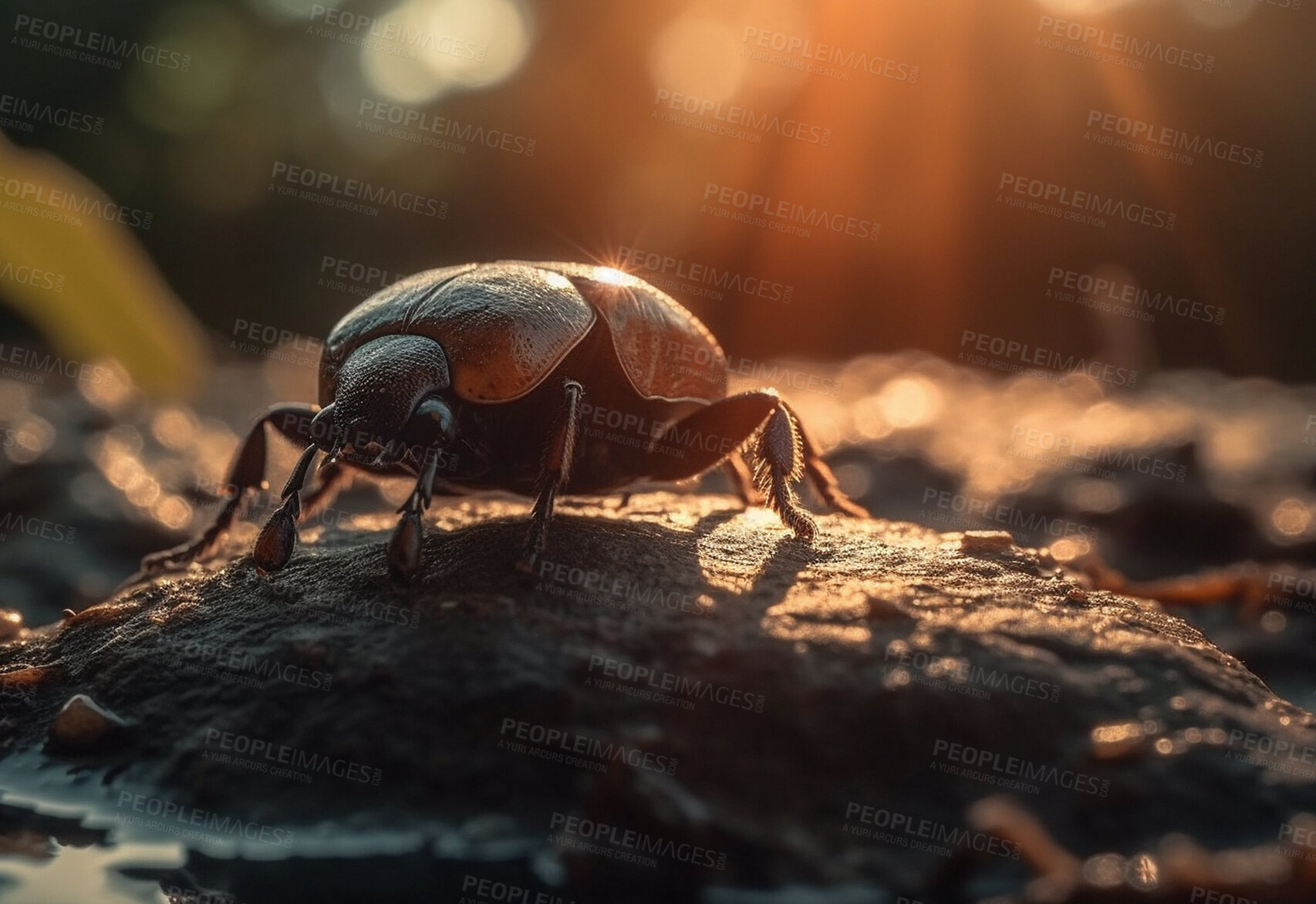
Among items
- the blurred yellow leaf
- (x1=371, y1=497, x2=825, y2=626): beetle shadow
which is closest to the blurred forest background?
the blurred yellow leaf

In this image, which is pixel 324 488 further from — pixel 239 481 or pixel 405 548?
pixel 405 548

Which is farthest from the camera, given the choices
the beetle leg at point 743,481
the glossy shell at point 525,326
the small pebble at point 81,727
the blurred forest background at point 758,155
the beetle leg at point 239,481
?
the blurred forest background at point 758,155

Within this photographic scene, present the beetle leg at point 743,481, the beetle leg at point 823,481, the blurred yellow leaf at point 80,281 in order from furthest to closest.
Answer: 1. the blurred yellow leaf at point 80,281
2. the beetle leg at point 743,481
3. the beetle leg at point 823,481

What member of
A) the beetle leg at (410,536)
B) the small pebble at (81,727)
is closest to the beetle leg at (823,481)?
the beetle leg at (410,536)

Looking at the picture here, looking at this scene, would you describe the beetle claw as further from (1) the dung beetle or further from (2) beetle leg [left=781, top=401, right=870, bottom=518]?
(2) beetle leg [left=781, top=401, right=870, bottom=518]

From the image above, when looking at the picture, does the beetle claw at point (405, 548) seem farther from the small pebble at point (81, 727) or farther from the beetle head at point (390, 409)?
the small pebble at point (81, 727)

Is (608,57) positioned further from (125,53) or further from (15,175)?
(15,175)

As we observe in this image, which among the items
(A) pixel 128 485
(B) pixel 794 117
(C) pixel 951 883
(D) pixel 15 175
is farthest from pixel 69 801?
(B) pixel 794 117

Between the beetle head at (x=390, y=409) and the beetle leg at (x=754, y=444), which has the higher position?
the beetle leg at (x=754, y=444)
